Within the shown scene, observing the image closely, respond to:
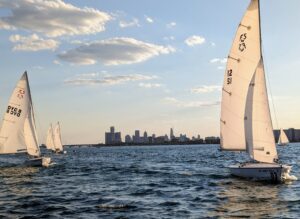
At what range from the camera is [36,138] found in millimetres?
53156

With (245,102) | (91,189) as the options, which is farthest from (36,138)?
(245,102)

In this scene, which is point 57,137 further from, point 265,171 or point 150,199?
point 150,199

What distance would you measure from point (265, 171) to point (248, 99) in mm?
5551

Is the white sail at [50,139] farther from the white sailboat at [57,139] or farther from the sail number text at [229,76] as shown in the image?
the sail number text at [229,76]

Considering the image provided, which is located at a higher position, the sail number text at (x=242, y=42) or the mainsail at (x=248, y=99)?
the sail number text at (x=242, y=42)

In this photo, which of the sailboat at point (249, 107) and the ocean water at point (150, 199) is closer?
the ocean water at point (150, 199)

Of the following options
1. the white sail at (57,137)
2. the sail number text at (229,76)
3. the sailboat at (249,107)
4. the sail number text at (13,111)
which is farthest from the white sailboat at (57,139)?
the sail number text at (229,76)

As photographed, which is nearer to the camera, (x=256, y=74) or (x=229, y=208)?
(x=229, y=208)

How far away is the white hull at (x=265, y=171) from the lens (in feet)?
108

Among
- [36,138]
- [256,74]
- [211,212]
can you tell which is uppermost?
[256,74]

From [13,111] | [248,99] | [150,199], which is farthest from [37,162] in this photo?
[150,199]

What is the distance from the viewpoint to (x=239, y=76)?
3559 cm

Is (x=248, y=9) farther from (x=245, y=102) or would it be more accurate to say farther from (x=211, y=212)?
(x=211, y=212)

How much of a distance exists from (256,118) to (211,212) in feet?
43.5
